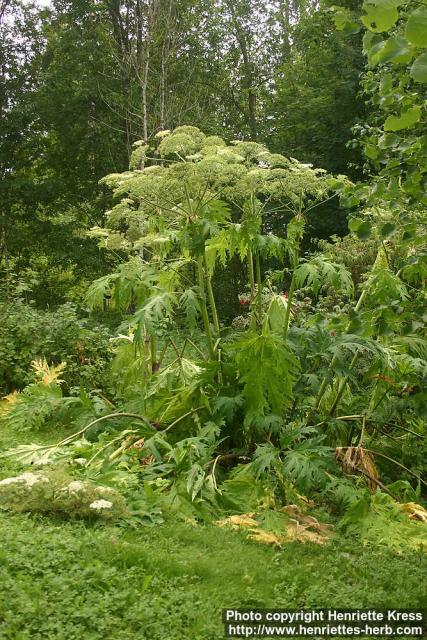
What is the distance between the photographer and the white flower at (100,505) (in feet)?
12.8

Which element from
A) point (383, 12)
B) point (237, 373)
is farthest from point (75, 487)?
point (383, 12)

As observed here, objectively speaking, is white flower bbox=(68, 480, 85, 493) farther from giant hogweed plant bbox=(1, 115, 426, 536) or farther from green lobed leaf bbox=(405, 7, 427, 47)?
green lobed leaf bbox=(405, 7, 427, 47)

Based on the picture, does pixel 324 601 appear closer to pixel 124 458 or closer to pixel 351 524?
pixel 351 524

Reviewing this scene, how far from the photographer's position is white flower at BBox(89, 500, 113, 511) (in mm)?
3890

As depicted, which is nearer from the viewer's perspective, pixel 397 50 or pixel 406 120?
pixel 397 50

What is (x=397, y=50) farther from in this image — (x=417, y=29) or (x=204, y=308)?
(x=204, y=308)

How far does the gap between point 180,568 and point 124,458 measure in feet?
5.36

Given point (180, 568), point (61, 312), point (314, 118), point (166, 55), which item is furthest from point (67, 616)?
point (314, 118)

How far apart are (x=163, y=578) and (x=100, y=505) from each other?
0.72m

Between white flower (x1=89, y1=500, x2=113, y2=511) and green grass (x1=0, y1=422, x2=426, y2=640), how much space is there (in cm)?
13

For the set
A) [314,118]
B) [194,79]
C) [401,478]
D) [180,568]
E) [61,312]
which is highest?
[194,79]

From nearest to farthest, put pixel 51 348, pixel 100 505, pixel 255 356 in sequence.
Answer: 1. pixel 100 505
2. pixel 255 356
3. pixel 51 348

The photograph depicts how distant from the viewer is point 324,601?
3320 mm

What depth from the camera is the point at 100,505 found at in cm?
390
